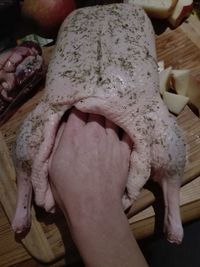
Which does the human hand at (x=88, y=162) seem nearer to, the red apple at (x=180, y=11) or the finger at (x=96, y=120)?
the finger at (x=96, y=120)

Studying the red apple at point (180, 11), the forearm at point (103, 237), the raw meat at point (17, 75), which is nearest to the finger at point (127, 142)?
the forearm at point (103, 237)

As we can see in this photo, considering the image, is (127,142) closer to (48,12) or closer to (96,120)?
(96,120)

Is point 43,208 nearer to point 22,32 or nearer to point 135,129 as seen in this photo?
point 135,129

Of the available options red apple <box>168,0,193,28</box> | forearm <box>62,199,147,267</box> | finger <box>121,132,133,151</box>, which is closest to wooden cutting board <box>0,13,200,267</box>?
finger <box>121,132,133,151</box>

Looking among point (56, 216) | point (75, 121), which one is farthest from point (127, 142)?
point (56, 216)

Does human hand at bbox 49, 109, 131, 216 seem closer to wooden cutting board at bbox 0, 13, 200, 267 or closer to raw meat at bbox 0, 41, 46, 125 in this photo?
wooden cutting board at bbox 0, 13, 200, 267
